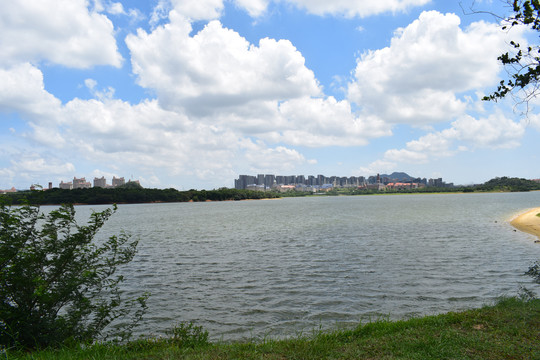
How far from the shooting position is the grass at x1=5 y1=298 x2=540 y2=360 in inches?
303

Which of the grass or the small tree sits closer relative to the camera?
the grass

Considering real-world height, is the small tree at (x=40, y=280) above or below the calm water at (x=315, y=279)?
above

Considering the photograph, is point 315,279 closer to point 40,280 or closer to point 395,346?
point 395,346

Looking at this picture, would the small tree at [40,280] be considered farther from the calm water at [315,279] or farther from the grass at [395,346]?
the calm water at [315,279]

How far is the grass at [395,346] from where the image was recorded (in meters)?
7.69

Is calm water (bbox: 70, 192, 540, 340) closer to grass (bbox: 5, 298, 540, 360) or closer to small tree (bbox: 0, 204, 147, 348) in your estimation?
grass (bbox: 5, 298, 540, 360)

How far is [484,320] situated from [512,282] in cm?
1193

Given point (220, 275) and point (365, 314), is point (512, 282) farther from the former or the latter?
point (220, 275)

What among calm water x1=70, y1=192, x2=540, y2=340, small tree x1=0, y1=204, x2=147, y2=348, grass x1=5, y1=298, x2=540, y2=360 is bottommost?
calm water x1=70, y1=192, x2=540, y2=340

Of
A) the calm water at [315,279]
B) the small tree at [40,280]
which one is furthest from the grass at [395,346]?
the calm water at [315,279]

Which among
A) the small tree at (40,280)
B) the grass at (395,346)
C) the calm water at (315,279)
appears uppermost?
the small tree at (40,280)

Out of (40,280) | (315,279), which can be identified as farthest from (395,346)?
(315,279)

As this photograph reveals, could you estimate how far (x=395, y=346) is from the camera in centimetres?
826

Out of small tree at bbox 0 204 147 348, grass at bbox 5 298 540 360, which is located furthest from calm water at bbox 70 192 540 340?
small tree at bbox 0 204 147 348
